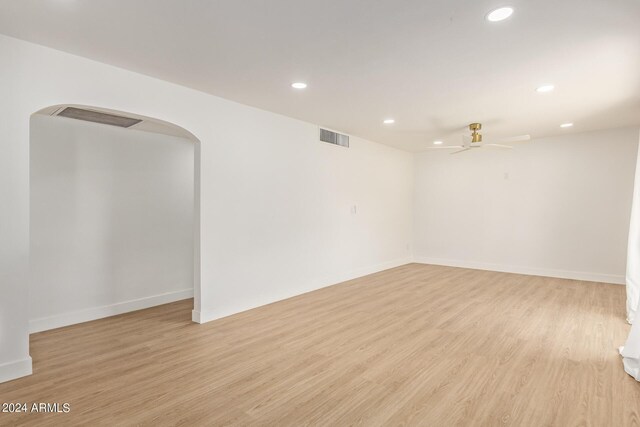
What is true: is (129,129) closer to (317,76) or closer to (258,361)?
(317,76)

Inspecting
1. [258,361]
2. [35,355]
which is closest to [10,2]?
[35,355]

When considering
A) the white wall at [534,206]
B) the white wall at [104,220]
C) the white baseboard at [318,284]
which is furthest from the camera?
the white wall at [534,206]

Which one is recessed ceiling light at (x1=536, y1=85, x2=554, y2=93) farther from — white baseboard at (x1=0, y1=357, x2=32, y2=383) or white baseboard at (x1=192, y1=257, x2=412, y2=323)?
white baseboard at (x1=0, y1=357, x2=32, y2=383)

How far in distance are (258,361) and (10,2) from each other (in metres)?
3.09

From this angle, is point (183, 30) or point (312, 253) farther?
point (312, 253)

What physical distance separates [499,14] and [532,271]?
19.3 feet

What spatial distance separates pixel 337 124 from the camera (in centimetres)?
537

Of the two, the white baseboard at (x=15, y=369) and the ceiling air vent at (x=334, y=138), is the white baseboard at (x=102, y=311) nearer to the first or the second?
the white baseboard at (x=15, y=369)

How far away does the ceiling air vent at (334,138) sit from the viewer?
556 centimetres

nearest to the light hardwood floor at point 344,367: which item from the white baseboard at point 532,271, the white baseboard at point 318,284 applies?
the white baseboard at point 318,284

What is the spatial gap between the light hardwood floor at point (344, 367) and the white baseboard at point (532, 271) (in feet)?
5.18

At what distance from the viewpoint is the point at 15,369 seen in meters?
2.56

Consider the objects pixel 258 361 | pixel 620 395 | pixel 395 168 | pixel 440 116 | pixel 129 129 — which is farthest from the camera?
pixel 395 168

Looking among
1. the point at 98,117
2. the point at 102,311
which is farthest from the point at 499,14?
the point at 102,311
